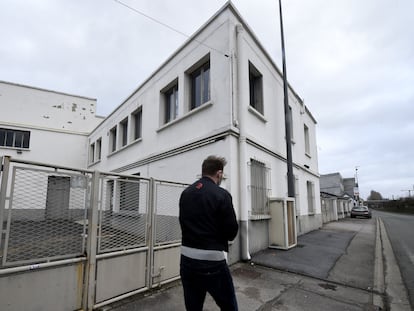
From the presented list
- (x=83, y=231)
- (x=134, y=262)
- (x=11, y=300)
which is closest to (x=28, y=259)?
(x=11, y=300)

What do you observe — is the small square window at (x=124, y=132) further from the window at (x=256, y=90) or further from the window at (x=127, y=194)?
the window at (x=127, y=194)

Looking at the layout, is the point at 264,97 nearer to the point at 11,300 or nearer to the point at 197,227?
the point at 197,227

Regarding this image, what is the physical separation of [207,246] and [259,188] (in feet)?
17.9

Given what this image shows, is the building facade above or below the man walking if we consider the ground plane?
above

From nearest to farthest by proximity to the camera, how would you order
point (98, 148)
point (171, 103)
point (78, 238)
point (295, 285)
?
point (78, 238) < point (295, 285) < point (171, 103) < point (98, 148)

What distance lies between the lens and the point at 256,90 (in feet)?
27.8

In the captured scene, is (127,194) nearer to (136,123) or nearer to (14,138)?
(136,123)

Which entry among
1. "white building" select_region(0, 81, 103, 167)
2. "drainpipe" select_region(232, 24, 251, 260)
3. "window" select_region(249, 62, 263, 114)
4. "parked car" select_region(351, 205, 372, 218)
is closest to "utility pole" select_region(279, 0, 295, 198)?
"window" select_region(249, 62, 263, 114)

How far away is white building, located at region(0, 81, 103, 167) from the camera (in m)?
15.7

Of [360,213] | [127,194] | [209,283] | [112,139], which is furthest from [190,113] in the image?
[360,213]

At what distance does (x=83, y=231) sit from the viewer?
11.7 ft

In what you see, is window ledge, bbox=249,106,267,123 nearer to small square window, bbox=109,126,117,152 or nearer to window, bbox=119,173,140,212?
window, bbox=119,173,140,212

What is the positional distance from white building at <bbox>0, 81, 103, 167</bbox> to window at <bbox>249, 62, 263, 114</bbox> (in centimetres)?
1371

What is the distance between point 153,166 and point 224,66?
4.57 metres
